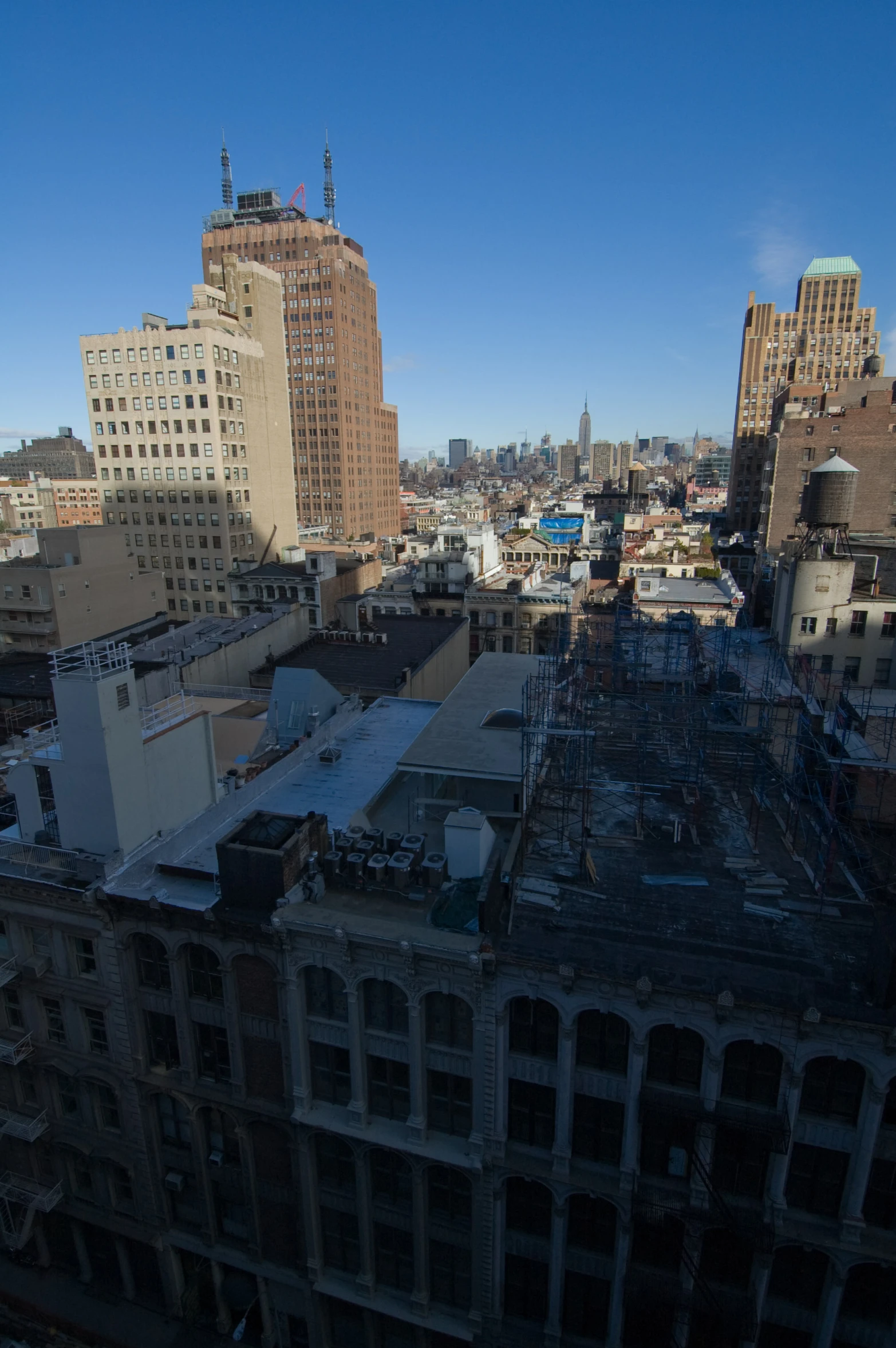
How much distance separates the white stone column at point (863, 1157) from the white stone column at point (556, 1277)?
23.7ft

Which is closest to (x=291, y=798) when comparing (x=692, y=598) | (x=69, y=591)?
(x=69, y=591)

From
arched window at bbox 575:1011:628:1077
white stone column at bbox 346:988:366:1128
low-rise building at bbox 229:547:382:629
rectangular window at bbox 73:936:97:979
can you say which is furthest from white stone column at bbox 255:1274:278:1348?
low-rise building at bbox 229:547:382:629

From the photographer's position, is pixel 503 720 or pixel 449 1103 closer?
pixel 449 1103

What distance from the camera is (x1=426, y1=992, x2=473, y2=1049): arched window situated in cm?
1995

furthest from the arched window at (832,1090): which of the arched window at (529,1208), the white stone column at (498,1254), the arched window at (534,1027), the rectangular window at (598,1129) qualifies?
the white stone column at (498,1254)

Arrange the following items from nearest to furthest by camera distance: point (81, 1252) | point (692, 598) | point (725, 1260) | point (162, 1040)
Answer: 1. point (725, 1260)
2. point (162, 1040)
3. point (81, 1252)
4. point (692, 598)

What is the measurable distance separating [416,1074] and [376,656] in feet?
133

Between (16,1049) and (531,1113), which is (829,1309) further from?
(16,1049)

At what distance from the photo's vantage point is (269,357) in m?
92.8

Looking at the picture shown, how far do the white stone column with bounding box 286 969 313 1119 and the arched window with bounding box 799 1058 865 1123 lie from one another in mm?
13633

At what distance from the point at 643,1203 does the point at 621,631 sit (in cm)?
2808

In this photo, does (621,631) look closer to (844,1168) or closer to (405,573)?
(844,1168)

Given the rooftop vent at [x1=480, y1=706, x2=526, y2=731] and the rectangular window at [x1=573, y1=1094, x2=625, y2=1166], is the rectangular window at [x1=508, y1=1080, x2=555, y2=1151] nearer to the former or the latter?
the rectangular window at [x1=573, y1=1094, x2=625, y2=1166]

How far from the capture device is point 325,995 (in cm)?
2136
